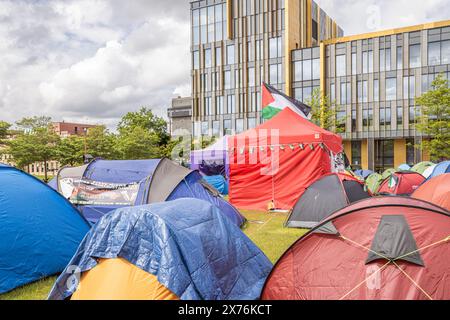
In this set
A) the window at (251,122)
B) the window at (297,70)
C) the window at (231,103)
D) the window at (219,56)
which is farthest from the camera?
the window at (219,56)

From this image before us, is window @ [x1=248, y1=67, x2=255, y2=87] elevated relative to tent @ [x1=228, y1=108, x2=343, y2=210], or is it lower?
elevated

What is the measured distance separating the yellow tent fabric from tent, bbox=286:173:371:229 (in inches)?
250

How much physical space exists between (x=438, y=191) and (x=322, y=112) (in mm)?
30424

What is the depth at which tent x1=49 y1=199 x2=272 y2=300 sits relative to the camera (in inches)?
144

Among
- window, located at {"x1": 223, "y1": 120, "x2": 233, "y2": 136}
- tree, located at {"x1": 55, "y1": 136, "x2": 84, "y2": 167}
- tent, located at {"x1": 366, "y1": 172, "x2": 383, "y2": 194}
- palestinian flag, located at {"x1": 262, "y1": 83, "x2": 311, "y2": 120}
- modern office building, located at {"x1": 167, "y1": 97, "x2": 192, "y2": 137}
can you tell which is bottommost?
tent, located at {"x1": 366, "y1": 172, "x2": 383, "y2": 194}

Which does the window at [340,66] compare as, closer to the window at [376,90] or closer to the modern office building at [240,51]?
the window at [376,90]

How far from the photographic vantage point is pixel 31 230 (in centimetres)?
570

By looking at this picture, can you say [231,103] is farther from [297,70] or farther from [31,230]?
[31,230]

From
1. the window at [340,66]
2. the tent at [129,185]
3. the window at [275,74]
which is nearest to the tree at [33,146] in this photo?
the window at [275,74]

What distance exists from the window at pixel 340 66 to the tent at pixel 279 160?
101 feet

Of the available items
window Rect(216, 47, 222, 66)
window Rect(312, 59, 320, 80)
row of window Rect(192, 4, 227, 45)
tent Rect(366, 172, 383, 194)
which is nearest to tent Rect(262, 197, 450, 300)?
tent Rect(366, 172, 383, 194)

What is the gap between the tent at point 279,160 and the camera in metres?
12.7

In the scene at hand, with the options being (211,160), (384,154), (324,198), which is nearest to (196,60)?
(384,154)

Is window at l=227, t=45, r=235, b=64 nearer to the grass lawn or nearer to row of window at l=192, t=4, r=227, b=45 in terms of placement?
row of window at l=192, t=4, r=227, b=45
